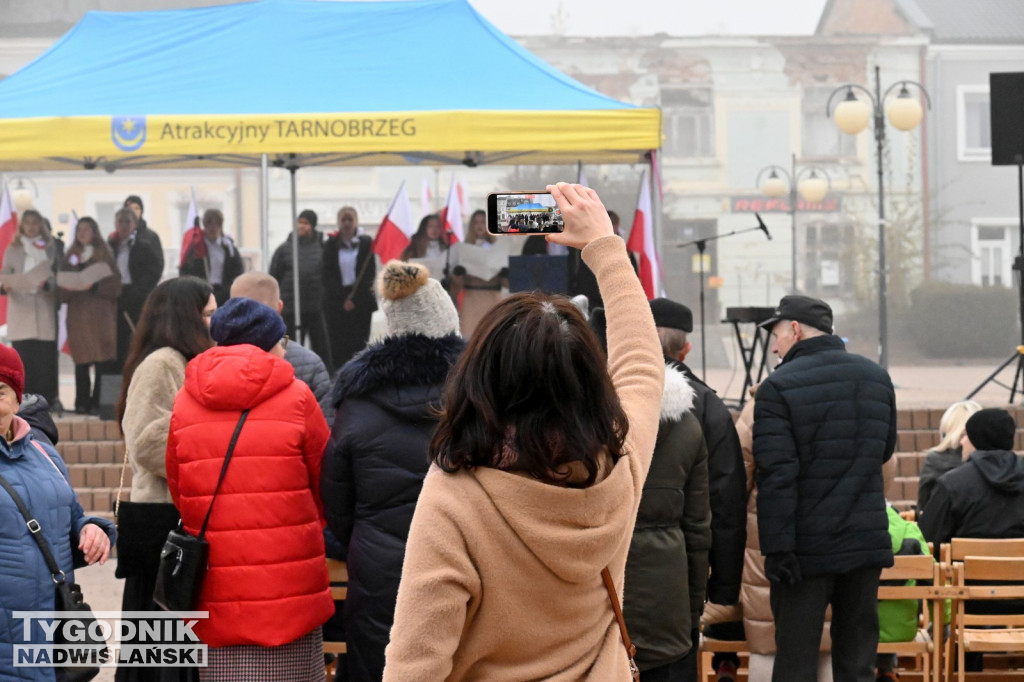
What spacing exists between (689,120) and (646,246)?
2496cm

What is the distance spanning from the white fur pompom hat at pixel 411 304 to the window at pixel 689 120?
30533 mm

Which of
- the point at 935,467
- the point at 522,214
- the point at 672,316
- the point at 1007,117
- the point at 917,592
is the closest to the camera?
the point at 522,214

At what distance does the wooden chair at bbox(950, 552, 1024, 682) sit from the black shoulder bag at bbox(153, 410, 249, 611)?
304cm

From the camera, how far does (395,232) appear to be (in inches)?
478

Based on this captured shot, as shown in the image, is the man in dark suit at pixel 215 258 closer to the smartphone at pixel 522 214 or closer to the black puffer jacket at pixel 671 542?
the black puffer jacket at pixel 671 542

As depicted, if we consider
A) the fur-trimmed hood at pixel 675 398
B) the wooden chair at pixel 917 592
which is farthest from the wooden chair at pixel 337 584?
the wooden chair at pixel 917 592

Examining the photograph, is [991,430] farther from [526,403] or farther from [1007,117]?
[1007,117]

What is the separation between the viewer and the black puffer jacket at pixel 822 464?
454cm

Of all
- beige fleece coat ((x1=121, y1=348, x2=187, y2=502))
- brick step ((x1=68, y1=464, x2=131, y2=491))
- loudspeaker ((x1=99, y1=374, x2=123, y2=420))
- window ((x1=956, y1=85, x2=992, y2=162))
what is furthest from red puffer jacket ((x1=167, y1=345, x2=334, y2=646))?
window ((x1=956, y1=85, x2=992, y2=162))

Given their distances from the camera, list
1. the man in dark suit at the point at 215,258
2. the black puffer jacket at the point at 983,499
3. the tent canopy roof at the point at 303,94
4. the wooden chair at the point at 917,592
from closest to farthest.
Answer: the wooden chair at the point at 917,592, the black puffer jacket at the point at 983,499, the tent canopy roof at the point at 303,94, the man in dark suit at the point at 215,258

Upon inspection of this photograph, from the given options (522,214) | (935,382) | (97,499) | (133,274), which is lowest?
(97,499)

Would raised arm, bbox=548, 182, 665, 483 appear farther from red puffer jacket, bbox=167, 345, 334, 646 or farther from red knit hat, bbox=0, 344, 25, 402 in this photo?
red knit hat, bbox=0, 344, 25, 402

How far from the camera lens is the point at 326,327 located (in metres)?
11.7

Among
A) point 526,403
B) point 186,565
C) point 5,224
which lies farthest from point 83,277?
point 526,403
